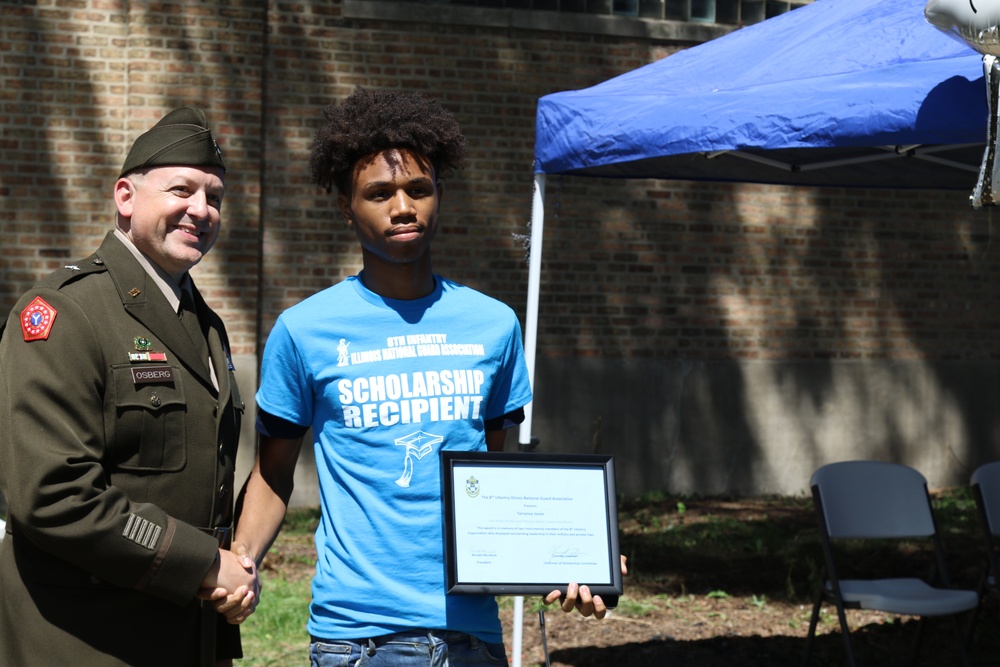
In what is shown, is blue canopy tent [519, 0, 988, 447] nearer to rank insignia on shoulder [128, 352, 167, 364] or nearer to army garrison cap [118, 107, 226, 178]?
army garrison cap [118, 107, 226, 178]

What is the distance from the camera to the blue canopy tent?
390 cm

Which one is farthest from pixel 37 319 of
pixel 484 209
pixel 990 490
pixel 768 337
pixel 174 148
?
pixel 768 337

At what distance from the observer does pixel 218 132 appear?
907 cm

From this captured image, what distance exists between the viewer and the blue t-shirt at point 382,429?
2361 mm

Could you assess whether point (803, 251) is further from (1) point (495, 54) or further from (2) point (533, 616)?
(2) point (533, 616)

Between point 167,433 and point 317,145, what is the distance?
71 centimetres

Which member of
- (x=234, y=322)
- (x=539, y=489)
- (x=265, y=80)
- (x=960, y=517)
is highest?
(x=265, y=80)

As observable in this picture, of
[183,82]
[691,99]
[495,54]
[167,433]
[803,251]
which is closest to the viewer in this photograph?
[167,433]

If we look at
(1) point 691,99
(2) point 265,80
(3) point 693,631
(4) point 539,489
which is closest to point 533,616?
(3) point 693,631

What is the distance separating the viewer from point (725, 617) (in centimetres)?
627

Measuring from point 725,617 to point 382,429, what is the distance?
171 inches

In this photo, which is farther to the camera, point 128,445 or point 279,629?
point 279,629

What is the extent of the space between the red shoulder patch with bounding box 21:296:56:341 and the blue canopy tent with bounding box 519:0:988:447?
108 inches
